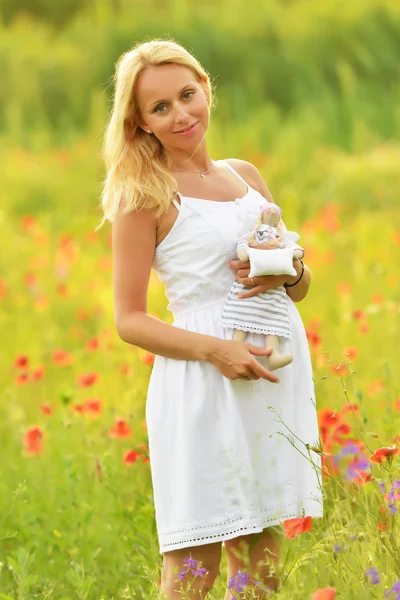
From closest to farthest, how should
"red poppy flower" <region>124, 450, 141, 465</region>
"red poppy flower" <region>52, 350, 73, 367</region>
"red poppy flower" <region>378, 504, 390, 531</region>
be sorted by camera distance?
"red poppy flower" <region>378, 504, 390, 531</region>
"red poppy flower" <region>124, 450, 141, 465</region>
"red poppy flower" <region>52, 350, 73, 367</region>

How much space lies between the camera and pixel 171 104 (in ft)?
8.16

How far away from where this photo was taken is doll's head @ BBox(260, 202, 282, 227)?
96.9 inches

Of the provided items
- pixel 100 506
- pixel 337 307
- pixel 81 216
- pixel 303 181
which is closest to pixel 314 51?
pixel 303 181

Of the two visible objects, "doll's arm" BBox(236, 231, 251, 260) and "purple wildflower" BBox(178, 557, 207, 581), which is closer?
"purple wildflower" BBox(178, 557, 207, 581)

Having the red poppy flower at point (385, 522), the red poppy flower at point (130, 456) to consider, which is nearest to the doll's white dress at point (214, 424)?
the red poppy flower at point (385, 522)

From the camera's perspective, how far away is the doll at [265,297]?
2.37 metres

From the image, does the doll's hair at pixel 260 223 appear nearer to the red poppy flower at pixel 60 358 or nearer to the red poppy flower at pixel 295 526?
the red poppy flower at pixel 295 526

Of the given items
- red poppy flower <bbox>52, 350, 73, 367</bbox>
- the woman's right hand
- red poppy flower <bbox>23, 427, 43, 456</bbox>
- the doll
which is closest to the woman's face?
the doll

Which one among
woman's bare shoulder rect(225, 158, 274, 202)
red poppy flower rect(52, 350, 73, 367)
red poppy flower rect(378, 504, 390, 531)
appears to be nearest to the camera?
red poppy flower rect(378, 504, 390, 531)

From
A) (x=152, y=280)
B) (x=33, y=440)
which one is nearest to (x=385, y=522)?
(x=33, y=440)

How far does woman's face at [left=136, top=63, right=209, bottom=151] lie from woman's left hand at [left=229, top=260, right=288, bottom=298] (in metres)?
0.32

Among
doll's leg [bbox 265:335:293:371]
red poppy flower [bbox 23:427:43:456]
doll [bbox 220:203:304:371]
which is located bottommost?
red poppy flower [bbox 23:427:43:456]

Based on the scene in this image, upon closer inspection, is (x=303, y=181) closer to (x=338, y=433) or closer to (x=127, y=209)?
(x=338, y=433)

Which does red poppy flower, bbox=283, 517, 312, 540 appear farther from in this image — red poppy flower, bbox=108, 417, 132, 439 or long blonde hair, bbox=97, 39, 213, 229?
red poppy flower, bbox=108, 417, 132, 439
